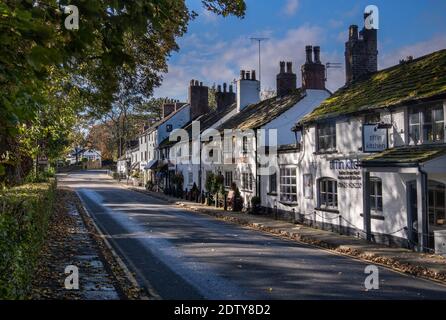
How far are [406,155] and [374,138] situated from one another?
2268 mm

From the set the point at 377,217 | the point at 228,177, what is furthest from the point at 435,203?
the point at 228,177

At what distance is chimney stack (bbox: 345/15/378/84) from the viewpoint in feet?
77.3

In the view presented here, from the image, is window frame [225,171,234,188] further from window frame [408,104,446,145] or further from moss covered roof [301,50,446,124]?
window frame [408,104,446,145]

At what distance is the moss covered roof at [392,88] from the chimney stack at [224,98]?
76.9 ft

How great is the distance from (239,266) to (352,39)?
49.1 feet

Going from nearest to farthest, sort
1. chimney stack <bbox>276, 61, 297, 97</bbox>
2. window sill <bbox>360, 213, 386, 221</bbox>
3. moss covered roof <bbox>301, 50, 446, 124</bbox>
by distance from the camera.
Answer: moss covered roof <bbox>301, 50, 446, 124</bbox> < window sill <bbox>360, 213, 386, 221</bbox> < chimney stack <bbox>276, 61, 297, 97</bbox>

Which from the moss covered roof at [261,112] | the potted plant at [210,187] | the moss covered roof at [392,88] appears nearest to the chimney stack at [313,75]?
the moss covered roof at [261,112]

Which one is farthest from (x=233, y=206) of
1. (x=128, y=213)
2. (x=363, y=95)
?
(x=363, y=95)

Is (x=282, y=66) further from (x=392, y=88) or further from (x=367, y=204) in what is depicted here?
(x=367, y=204)

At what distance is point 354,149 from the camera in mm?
Answer: 20156

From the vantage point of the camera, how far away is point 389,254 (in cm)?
1545

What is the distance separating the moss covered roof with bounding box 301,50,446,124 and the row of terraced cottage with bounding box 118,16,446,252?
0.24ft

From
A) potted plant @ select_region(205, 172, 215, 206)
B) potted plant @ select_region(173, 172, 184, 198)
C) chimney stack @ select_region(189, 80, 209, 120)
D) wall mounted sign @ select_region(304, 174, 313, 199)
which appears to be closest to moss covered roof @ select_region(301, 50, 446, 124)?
wall mounted sign @ select_region(304, 174, 313, 199)
